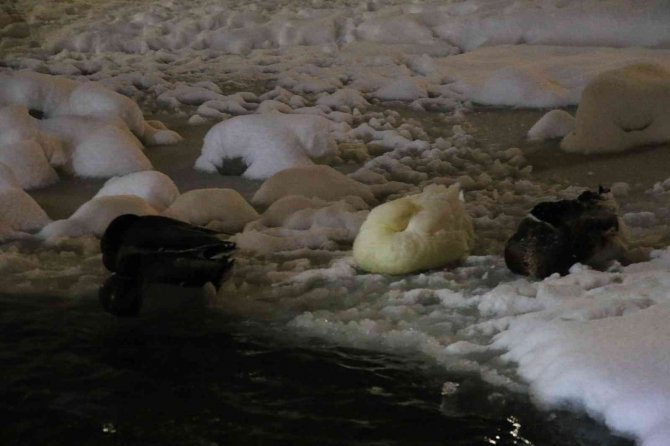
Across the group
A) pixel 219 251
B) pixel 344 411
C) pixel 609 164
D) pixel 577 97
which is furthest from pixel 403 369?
pixel 577 97

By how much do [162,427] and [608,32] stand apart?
29.3 ft

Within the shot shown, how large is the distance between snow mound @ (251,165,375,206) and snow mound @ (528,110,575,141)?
6.61 feet

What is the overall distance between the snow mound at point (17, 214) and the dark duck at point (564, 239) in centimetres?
263

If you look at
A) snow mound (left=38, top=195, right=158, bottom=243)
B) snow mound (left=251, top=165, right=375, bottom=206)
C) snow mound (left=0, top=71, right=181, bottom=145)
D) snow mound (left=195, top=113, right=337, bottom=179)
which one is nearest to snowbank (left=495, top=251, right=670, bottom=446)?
snow mound (left=251, top=165, right=375, bottom=206)

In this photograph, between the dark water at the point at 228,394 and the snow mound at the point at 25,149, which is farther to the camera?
the snow mound at the point at 25,149

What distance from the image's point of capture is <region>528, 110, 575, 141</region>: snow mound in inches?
280

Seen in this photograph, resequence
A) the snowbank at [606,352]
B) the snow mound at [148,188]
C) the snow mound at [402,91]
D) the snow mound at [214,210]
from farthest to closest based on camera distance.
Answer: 1. the snow mound at [402,91]
2. the snow mound at [148,188]
3. the snow mound at [214,210]
4. the snowbank at [606,352]

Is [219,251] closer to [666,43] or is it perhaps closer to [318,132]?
[318,132]

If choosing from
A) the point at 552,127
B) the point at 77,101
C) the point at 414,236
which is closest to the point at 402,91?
the point at 552,127

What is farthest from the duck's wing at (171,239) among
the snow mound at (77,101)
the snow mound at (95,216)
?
the snow mound at (77,101)

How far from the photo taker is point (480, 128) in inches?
297

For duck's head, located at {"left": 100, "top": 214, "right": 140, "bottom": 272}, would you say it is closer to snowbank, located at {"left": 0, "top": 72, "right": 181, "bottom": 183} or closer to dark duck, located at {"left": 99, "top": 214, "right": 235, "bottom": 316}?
dark duck, located at {"left": 99, "top": 214, "right": 235, "bottom": 316}

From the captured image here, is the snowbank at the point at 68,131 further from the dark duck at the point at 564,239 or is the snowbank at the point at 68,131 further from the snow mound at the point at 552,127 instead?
the dark duck at the point at 564,239

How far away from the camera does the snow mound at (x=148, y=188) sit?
17.6 ft
